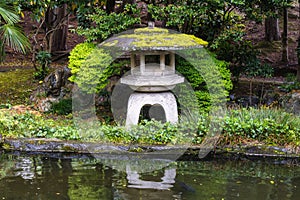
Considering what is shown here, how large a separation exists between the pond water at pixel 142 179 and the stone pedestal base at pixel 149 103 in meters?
1.15

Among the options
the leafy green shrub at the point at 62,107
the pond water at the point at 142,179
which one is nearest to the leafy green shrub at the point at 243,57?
the pond water at the point at 142,179

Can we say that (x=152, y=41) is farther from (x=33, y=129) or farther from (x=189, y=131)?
(x=33, y=129)

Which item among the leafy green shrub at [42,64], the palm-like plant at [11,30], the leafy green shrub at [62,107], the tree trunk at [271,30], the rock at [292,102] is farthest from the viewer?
the tree trunk at [271,30]

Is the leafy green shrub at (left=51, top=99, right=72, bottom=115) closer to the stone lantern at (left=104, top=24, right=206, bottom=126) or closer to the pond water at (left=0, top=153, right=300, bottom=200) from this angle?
the stone lantern at (left=104, top=24, right=206, bottom=126)

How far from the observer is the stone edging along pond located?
318 inches

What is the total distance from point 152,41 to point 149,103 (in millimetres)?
1204

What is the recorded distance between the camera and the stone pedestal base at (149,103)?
352 inches

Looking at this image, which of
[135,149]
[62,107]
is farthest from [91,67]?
[135,149]

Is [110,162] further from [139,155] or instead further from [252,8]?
[252,8]

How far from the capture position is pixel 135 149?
820 cm

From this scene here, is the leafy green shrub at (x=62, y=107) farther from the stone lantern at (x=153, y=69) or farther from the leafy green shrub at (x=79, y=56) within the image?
the stone lantern at (x=153, y=69)

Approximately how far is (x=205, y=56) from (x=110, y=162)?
3.16 metres

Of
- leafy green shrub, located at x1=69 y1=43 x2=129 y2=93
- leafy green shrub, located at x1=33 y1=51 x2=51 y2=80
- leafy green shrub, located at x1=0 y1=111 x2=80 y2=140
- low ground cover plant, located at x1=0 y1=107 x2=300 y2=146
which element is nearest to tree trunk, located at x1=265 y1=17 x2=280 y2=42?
leafy green shrub, located at x1=33 y1=51 x2=51 y2=80

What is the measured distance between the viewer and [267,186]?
6.96 m
